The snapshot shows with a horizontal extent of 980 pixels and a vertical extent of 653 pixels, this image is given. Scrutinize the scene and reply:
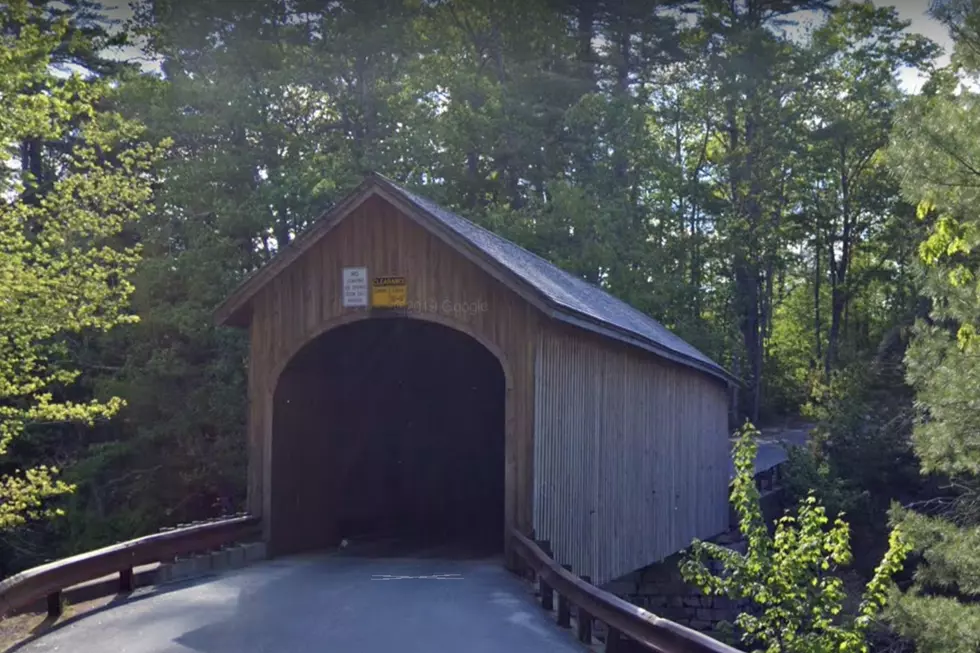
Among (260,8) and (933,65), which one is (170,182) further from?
(933,65)

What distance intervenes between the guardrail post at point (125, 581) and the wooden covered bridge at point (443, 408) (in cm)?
3

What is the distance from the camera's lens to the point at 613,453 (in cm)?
1293

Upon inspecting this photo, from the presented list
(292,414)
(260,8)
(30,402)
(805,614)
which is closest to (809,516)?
(805,614)

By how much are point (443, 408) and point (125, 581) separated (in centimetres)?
641

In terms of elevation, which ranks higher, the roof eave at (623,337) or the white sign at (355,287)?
the white sign at (355,287)

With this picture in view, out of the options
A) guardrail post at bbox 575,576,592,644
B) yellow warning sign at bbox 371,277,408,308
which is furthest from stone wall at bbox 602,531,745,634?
guardrail post at bbox 575,576,592,644

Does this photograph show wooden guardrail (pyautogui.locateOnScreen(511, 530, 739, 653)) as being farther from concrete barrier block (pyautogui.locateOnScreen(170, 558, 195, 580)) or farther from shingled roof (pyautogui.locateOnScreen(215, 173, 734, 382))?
concrete barrier block (pyautogui.locateOnScreen(170, 558, 195, 580))

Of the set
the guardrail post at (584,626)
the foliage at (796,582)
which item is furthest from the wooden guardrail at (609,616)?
the foliage at (796,582)

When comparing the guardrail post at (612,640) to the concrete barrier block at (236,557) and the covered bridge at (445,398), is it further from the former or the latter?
the concrete barrier block at (236,557)

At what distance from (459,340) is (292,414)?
2784 mm

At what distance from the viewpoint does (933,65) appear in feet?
103

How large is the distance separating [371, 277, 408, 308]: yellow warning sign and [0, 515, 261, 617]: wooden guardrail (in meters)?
2.63

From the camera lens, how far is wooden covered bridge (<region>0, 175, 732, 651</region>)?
35.6 ft

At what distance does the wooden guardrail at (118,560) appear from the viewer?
7676 mm
